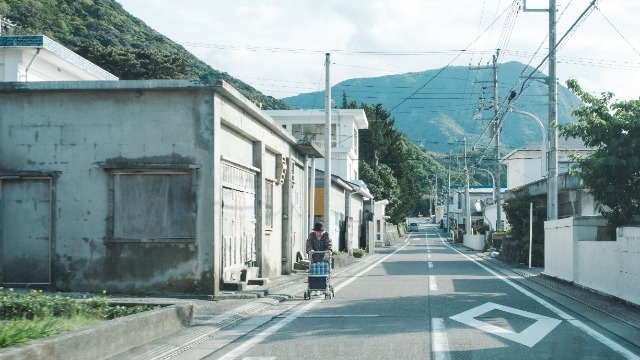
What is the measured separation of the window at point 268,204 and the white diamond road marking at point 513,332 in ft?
30.4

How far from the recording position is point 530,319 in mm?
12008

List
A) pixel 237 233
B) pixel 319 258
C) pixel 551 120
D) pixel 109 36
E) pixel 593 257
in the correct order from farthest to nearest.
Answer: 1. pixel 109 36
2. pixel 551 120
3. pixel 237 233
4. pixel 593 257
5. pixel 319 258

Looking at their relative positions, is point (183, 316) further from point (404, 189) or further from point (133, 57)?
point (404, 189)

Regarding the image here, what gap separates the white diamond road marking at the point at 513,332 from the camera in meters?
9.85

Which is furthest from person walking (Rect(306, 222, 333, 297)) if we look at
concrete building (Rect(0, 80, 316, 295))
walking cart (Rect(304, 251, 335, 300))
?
concrete building (Rect(0, 80, 316, 295))

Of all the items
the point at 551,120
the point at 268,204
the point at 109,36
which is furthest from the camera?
the point at 109,36

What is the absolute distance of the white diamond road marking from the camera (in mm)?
9847

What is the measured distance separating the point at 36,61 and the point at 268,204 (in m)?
12.3

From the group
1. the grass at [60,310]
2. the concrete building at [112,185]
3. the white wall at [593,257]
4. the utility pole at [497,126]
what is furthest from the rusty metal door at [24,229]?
the utility pole at [497,126]

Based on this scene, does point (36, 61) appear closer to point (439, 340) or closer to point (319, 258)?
point (319, 258)

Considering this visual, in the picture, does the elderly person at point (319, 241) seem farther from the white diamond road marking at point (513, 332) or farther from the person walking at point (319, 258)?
the white diamond road marking at point (513, 332)

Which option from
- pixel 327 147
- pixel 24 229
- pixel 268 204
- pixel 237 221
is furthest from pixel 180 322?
pixel 327 147

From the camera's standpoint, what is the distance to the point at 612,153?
16547 mm

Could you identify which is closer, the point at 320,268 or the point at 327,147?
the point at 320,268
